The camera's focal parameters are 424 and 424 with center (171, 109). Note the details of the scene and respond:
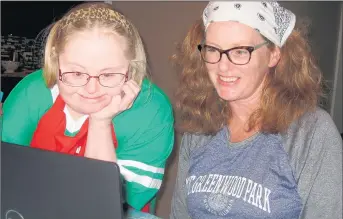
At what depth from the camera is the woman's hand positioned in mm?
1038

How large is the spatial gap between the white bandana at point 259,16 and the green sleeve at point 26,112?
46cm

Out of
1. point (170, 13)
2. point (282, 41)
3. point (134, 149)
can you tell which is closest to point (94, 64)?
point (134, 149)

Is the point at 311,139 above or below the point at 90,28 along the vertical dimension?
below

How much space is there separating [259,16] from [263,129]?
0.29 m

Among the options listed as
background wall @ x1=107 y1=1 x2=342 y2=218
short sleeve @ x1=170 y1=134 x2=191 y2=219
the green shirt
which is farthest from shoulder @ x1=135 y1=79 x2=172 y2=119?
background wall @ x1=107 y1=1 x2=342 y2=218

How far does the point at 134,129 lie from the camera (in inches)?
42.4

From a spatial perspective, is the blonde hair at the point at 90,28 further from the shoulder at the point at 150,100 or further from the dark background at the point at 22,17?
the dark background at the point at 22,17

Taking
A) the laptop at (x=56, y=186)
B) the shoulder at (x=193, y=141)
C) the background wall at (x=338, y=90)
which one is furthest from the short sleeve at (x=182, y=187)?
the background wall at (x=338, y=90)

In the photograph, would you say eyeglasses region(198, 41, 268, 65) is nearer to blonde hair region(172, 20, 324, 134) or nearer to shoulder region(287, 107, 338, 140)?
blonde hair region(172, 20, 324, 134)

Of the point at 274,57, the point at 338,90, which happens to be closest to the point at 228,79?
the point at 274,57

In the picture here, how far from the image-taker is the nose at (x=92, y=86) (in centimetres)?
100

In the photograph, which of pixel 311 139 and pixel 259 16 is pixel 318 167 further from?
pixel 259 16

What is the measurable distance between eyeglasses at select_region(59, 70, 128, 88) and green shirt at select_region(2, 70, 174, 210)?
9 cm

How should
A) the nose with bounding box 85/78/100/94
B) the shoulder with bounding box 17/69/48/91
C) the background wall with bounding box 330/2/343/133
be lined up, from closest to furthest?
the nose with bounding box 85/78/100/94, the shoulder with bounding box 17/69/48/91, the background wall with bounding box 330/2/343/133
